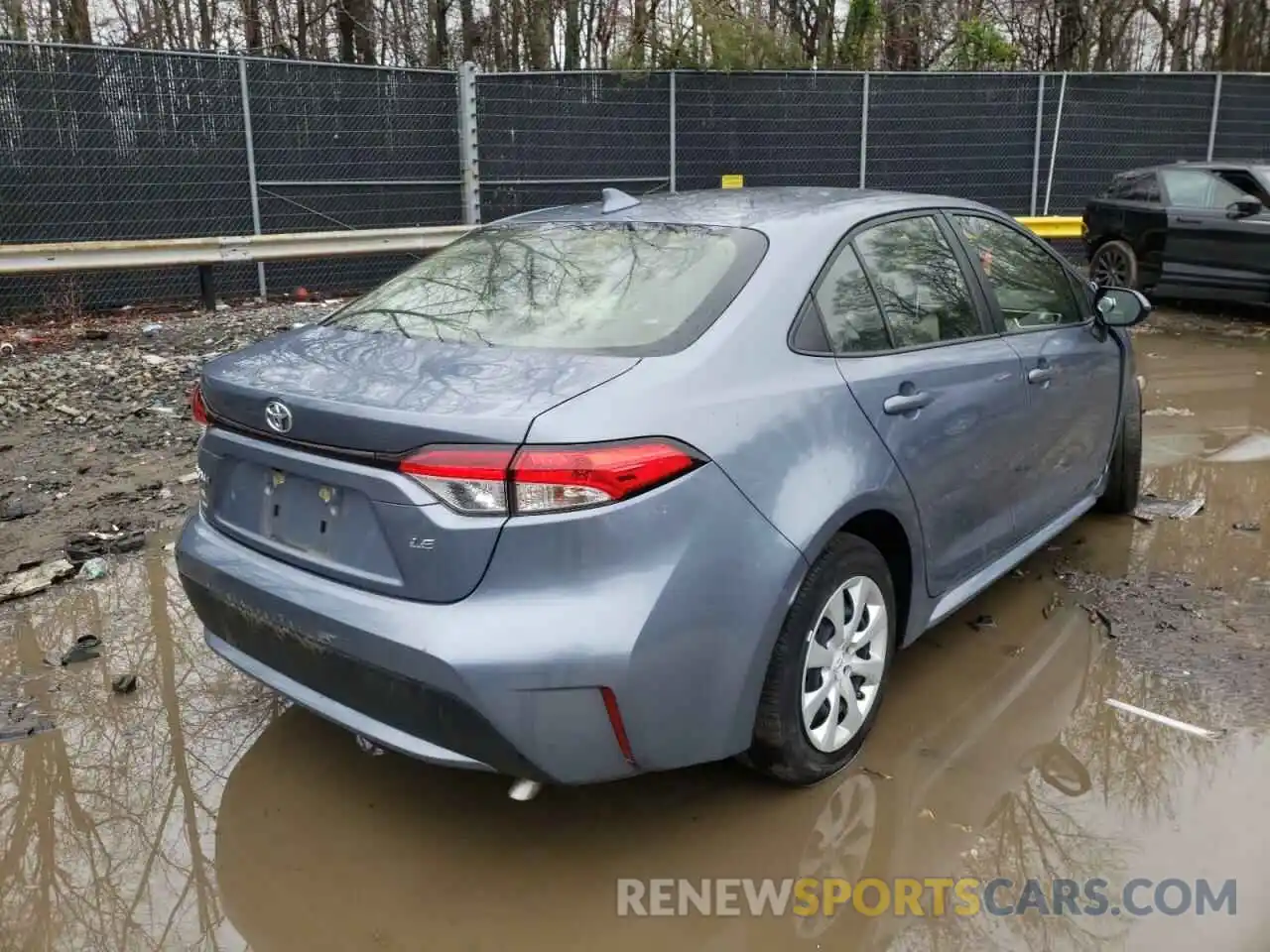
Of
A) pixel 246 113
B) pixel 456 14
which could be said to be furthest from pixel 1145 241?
pixel 456 14

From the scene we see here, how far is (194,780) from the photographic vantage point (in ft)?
10.3

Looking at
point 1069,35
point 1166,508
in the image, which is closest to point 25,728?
point 1166,508

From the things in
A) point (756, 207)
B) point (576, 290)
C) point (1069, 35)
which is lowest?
point (576, 290)

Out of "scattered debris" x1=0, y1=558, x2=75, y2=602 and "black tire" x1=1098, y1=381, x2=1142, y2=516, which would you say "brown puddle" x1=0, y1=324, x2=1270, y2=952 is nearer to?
"scattered debris" x1=0, y1=558, x2=75, y2=602

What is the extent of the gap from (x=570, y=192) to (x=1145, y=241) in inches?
247

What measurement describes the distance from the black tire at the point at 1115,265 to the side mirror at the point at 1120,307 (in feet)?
24.6

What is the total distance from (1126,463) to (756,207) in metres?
2.64

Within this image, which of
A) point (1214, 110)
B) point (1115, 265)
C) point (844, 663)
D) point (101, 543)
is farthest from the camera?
point (1214, 110)

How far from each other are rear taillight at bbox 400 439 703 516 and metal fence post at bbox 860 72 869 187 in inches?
472

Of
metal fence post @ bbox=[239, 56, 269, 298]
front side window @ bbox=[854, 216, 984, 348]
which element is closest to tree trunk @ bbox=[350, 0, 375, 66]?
metal fence post @ bbox=[239, 56, 269, 298]

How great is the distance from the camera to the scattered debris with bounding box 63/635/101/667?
3844mm

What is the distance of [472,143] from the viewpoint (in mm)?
11469

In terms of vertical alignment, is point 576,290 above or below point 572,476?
above

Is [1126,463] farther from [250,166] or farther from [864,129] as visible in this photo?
[864,129]
